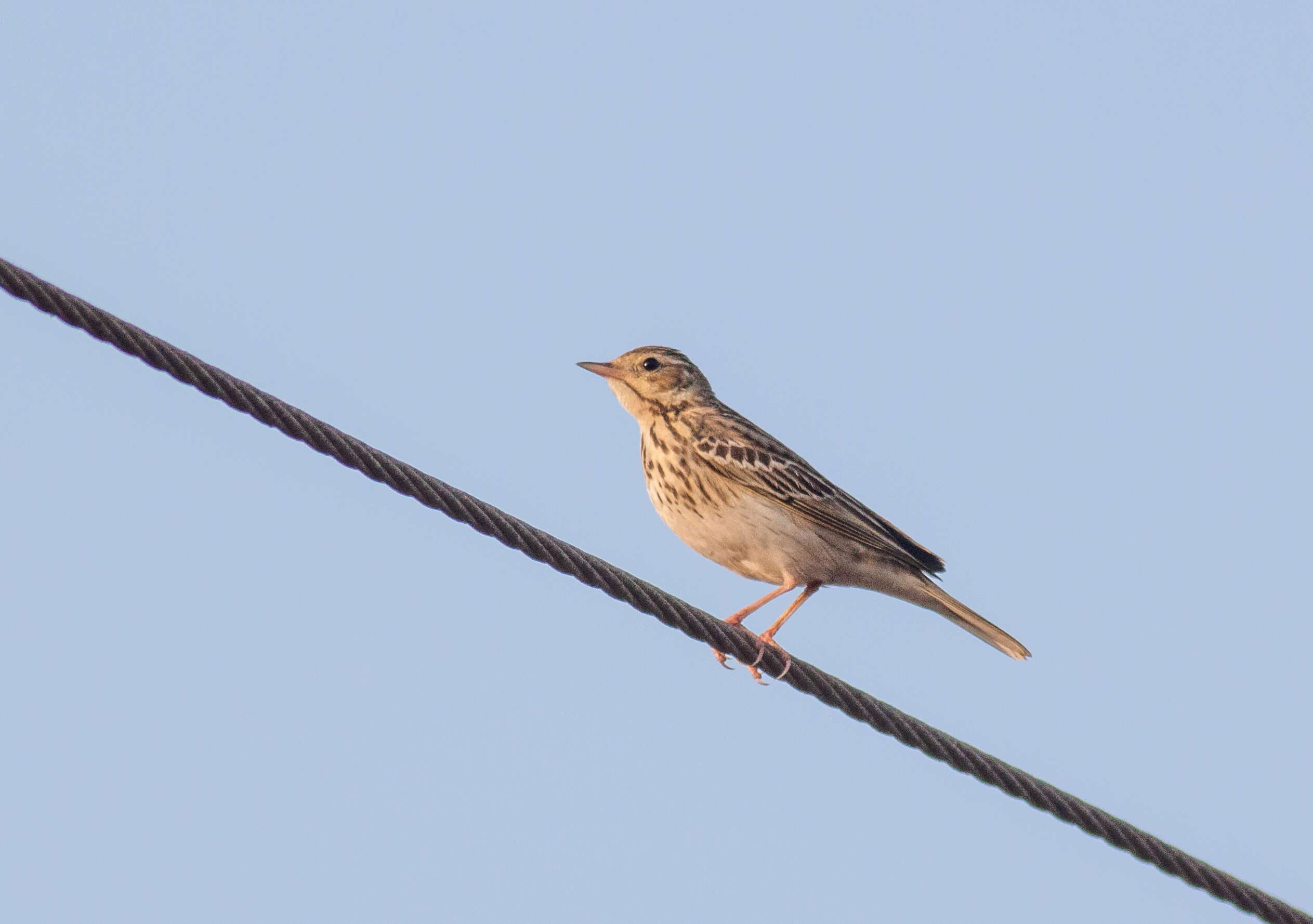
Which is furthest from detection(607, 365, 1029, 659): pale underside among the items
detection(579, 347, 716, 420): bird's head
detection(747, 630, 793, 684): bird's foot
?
detection(747, 630, 793, 684): bird's foot

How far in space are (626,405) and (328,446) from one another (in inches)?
232

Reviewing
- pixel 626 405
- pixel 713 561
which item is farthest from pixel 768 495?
pixel 626 405

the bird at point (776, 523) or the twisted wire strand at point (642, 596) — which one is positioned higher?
the bird at point (776, 523)

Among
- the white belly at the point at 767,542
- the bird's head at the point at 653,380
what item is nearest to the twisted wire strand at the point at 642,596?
the white belly at the point at 767,542

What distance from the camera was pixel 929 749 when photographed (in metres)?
6.85

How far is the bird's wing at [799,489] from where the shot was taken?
10.3 meters

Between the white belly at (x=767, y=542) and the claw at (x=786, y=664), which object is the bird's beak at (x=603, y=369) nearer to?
the white belly at (x=767, y=542)

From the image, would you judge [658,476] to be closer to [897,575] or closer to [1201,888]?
[897,575]

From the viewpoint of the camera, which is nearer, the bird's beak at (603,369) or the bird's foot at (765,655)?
the bird's foot at (765,655)

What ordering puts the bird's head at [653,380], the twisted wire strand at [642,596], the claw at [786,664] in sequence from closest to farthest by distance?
the twisted wire strand at [642,596], the claw at [786,664], the bird's head at [653,380]

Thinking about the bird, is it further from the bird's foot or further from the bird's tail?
the bird's foot

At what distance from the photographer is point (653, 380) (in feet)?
38.2

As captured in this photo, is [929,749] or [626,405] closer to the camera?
[929,749]

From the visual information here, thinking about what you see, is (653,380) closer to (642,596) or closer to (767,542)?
(767,542)
